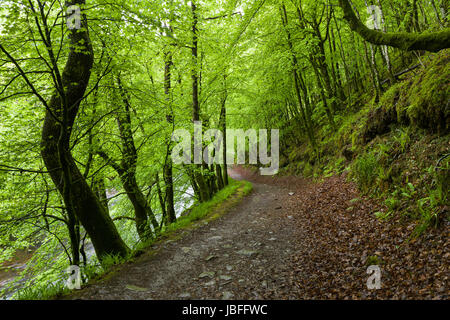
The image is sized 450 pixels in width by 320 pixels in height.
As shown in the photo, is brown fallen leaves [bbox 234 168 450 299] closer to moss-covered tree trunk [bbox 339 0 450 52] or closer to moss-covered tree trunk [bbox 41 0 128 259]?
moss-covered tree trunk [bbox 339 0 450 52]

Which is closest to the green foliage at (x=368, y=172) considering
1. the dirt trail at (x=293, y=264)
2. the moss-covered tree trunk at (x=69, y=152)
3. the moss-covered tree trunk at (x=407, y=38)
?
the dirt trail at (x=293, y=264)

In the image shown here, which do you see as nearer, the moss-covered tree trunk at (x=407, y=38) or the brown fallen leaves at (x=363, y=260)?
the brown fallen leaves at (x=363, y=260)

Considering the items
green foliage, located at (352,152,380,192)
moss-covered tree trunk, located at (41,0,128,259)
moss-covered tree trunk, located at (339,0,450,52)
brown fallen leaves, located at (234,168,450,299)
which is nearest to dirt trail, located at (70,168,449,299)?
brown fallen leaves, located at (234,168,450,299)

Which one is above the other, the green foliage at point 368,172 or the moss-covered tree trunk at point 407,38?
the moss-covered tree trunk at point 407,38

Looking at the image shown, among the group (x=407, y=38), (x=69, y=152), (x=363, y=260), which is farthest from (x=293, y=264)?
(x=69, y=152)

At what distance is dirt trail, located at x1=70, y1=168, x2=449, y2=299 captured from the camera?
328 cm

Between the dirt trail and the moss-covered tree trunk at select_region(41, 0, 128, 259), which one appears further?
the moss-covered tree trunk at select_region(41, 0, 128, 259)

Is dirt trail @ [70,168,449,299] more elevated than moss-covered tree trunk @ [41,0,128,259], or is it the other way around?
moss-covered tree trunk @ [41,0,128,259]

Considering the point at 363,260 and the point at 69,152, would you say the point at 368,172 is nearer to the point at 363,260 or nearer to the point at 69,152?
the point at 363,260

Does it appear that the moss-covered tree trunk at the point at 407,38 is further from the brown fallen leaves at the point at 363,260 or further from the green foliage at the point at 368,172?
the green foliage at the point at 368,172

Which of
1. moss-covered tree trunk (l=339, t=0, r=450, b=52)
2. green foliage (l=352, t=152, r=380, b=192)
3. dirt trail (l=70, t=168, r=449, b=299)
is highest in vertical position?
moss-covered tree trunk (l=339, t=0, r=450, b=52)

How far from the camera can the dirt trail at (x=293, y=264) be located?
10.8 ft
